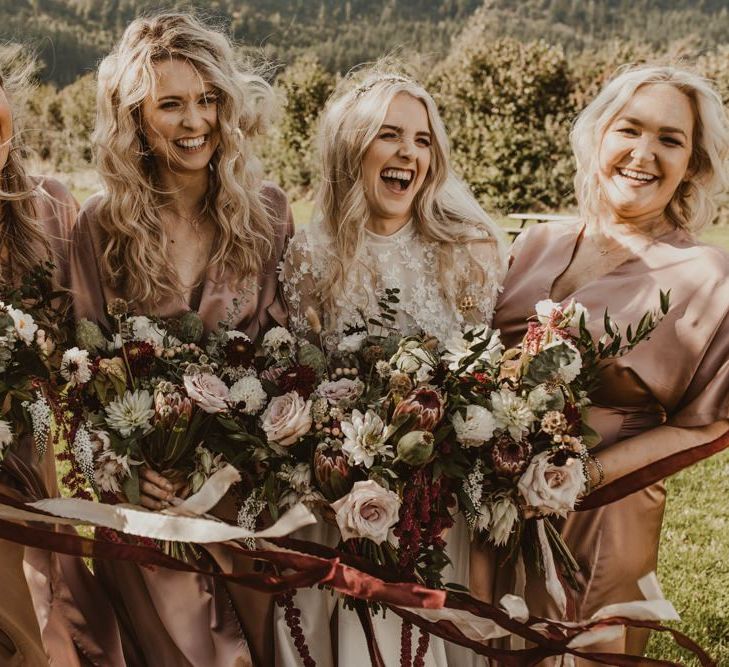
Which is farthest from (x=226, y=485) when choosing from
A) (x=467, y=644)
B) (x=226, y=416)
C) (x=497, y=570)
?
(x=497, y=570)

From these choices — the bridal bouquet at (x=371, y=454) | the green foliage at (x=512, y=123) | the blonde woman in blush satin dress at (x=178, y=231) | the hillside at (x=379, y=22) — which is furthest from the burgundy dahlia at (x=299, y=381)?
the hillside at (x=379, y=22)

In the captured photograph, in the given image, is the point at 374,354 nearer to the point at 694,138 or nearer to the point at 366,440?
the point at 366,440

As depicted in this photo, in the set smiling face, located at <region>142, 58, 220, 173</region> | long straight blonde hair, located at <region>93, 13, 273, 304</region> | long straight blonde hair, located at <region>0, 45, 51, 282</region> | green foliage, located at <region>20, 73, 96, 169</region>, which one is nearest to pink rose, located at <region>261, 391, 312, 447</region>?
long straight blonde hair, located at <region>93, 13, 273, 304</region>

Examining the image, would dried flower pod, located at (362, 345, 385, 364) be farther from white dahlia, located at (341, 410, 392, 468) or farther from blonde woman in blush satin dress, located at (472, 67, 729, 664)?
blonde woman in blush satin dress, located at (472, 67, 729, 664)

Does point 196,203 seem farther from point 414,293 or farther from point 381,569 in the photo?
point 381,569

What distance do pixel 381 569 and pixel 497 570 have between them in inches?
24.9

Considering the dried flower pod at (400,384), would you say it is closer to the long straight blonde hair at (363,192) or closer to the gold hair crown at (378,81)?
the long straight blonde hair at (363,192)

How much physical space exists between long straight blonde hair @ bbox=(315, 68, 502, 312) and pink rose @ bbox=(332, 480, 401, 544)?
3.19ft

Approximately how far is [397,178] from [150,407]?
4.31 ft

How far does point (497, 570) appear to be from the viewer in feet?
9.88

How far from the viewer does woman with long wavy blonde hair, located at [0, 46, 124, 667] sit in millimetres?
2988

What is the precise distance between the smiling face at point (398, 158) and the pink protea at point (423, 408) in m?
1.04

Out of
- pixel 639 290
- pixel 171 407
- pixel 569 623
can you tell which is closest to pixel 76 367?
pixel 171 407

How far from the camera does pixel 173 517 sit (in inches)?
97.0
